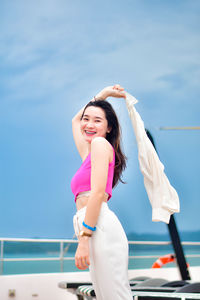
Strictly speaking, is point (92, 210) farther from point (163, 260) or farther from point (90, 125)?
point (163, 260)

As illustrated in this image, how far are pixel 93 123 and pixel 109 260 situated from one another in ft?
2.16

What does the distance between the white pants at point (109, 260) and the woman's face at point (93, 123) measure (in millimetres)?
431

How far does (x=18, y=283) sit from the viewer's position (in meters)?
5.02

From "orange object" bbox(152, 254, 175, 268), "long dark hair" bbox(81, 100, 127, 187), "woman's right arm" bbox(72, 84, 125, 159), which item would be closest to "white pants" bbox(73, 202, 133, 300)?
"long dark hair" bbox(81, 100, 127, 187)

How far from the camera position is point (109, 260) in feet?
5.43

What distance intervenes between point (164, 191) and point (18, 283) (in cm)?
347

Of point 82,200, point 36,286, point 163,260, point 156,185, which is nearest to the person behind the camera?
point 82,200

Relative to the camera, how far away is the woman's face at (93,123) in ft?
6.56

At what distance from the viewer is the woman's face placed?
200cm

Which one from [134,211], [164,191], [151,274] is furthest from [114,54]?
[164,191]

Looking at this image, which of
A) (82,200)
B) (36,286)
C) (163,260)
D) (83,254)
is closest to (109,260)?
(83,254)

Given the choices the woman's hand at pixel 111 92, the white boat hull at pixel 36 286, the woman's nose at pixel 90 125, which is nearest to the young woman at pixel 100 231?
the woman's nose at pixel 90 125

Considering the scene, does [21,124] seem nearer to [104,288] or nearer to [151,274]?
[151,274]

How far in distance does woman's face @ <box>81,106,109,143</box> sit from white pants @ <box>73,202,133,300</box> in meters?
0.43
